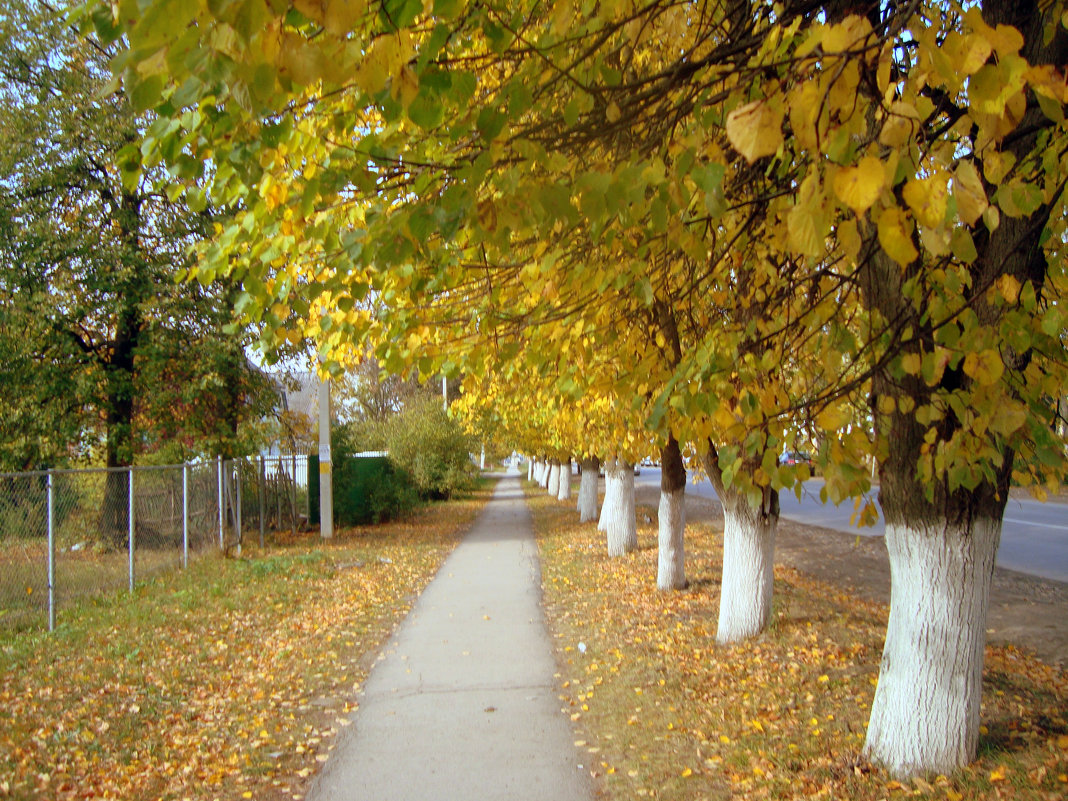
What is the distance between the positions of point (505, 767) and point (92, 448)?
14377mm

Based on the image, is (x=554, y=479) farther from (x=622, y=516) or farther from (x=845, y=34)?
(x=845, y=34)

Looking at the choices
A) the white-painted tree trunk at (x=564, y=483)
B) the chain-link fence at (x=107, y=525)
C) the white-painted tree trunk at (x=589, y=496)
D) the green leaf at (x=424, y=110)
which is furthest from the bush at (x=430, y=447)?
the green leaf at (x=424, y=110)

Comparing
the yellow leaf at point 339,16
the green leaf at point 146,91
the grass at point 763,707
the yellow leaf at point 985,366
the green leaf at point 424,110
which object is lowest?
the grass at point 763,707

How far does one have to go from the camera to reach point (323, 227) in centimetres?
432

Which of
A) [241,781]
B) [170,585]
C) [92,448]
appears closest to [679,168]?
[241,781]

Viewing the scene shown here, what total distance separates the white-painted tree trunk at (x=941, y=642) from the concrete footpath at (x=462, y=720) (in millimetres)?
1784

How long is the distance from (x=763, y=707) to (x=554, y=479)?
32494 mm

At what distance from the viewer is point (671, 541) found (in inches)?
441

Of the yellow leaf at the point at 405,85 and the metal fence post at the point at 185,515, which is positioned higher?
the yellow leaf at the point at 405,85

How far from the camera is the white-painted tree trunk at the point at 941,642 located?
4254mm

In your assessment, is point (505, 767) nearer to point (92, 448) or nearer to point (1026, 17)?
point (1026, 17)

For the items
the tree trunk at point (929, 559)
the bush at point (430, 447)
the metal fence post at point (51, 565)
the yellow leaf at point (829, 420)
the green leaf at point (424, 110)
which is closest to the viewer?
the green leaf at point (424, 110)

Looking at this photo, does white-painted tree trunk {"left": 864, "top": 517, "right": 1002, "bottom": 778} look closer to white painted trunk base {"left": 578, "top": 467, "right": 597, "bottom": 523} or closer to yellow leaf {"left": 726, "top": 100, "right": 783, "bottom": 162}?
yellow leaf {"left": 726, "top": 100, "right": 783, "bottom": 162}

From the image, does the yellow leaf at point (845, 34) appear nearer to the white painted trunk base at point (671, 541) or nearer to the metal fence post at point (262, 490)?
the white painted trunk base at point (671, 541)
